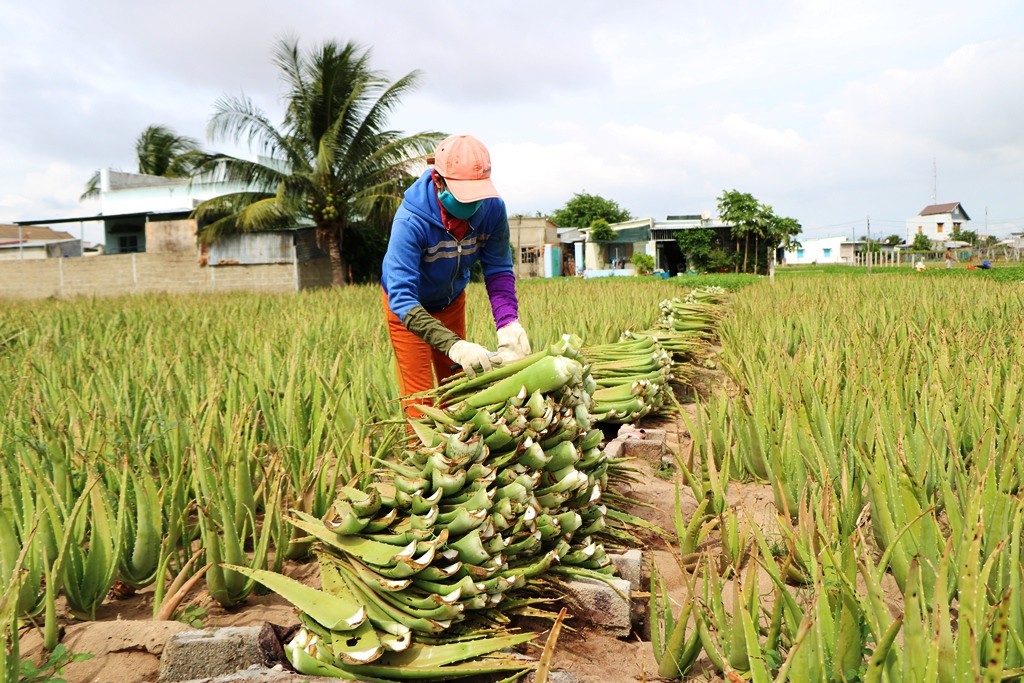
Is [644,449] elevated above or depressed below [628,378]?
below

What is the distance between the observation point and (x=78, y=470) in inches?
71.7

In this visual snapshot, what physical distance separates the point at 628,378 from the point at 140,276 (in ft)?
52.9

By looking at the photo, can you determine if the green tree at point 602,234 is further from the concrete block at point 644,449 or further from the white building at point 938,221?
the white building at point 938,221

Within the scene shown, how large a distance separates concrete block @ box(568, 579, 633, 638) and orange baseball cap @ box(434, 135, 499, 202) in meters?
1.09

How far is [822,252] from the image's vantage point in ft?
175

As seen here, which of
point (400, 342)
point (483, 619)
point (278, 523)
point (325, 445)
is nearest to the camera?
point (483, 619)

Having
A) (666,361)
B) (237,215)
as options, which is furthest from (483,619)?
(237,215)

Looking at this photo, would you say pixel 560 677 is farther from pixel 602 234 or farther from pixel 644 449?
pixel 602 234

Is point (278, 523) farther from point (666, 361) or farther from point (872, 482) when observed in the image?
point (666, 361)

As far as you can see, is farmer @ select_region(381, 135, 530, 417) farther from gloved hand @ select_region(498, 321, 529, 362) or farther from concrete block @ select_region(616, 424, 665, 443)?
concrete block @ select_region(616, 424, 665, 443)

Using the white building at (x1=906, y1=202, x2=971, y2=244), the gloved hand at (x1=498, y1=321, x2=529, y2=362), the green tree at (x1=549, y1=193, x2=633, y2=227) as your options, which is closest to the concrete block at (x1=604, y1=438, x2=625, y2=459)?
the gloved hand at (x1=498, y1=321, x2=529, y2=362)

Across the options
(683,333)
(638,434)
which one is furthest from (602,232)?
(638,434)

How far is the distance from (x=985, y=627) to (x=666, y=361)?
8.02ft

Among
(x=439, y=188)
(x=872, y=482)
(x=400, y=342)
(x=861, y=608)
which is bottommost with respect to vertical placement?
(x=861, y=608)
